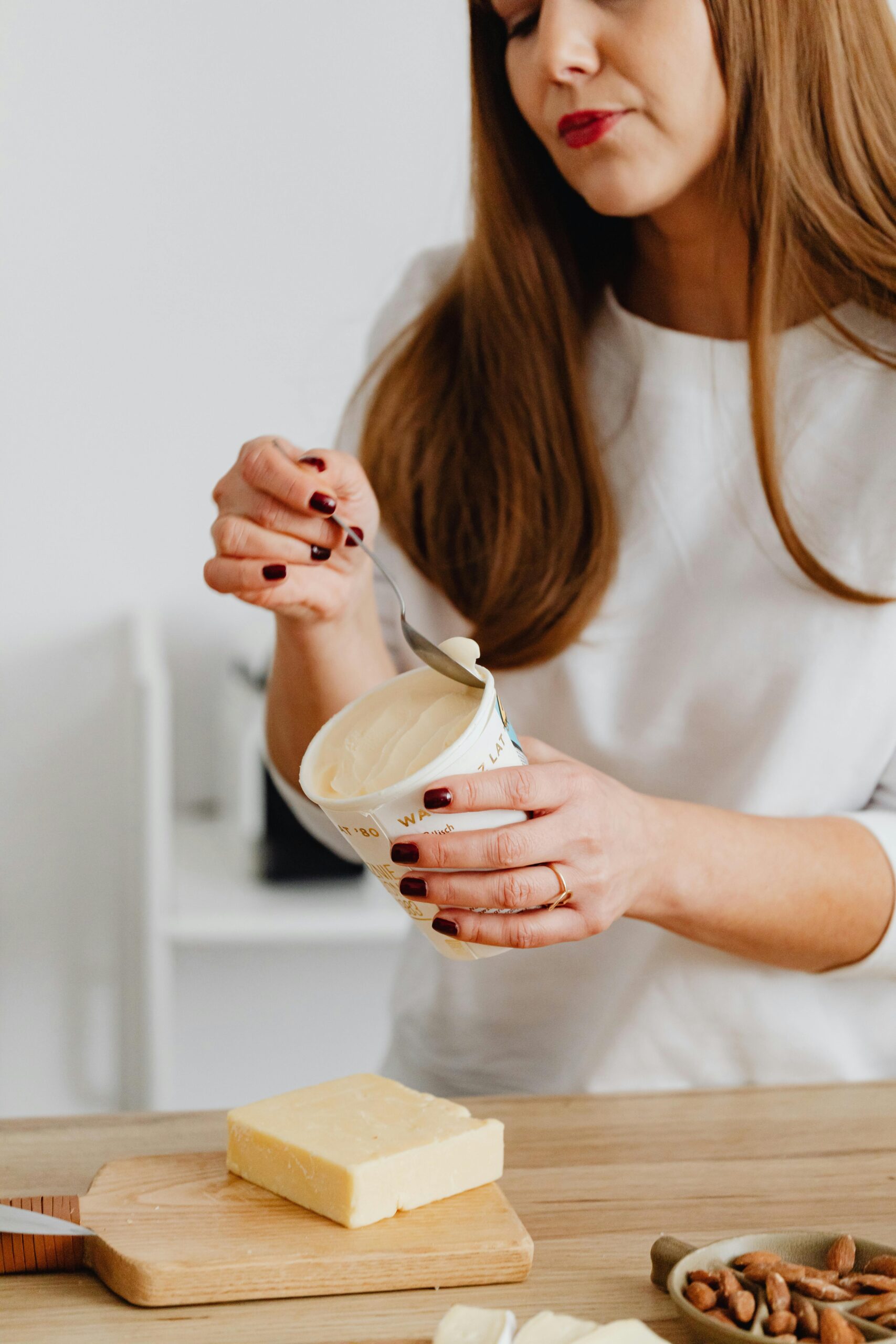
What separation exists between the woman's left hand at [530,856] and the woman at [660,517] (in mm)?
72

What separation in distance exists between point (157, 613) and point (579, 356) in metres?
1.06

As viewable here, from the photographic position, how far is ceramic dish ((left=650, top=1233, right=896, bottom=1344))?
0.64m

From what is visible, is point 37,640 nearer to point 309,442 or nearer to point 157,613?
point 157,613

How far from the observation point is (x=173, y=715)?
2.13 metres

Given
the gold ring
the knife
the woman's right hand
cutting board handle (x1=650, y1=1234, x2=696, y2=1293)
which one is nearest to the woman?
the woman's right hand

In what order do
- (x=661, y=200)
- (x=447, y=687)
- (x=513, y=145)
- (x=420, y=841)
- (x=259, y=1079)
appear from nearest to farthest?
(x=420, y=841), (x=447, y=687), (x=661, y=200), (x=513, y=145), (x=259, y=1079)

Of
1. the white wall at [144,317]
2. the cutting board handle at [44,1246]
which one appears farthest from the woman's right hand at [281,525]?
A: the white wall at [144,317]

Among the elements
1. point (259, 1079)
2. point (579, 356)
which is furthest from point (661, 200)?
point (259, 1079)

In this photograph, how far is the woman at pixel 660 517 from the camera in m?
0.99

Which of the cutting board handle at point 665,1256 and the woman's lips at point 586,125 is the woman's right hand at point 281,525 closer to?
the woman's lips at point 586,125

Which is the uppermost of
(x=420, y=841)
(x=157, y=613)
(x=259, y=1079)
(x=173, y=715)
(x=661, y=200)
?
(x=661, y=200)

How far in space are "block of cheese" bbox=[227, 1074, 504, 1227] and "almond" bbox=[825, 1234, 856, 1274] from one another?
0.66 ft

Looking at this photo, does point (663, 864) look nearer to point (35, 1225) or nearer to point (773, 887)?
point (773, 887)

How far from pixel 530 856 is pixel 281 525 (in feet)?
1.06
